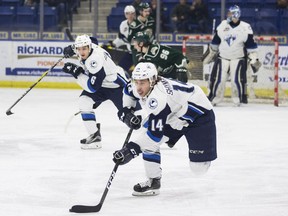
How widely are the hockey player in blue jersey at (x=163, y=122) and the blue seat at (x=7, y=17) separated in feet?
26.8

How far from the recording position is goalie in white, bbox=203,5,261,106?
35.7 feet

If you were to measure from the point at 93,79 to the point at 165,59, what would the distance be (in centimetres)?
168

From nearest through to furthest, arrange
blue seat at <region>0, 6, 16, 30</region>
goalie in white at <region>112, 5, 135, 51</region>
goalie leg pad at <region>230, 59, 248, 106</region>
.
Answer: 1. goalie leg pad at <region>230, 59, 248, 106</region>
2. goalie in white at <region>112, 5, 135, 51</region>
3. blue seat at <region>0, 6, 16, 30</region>

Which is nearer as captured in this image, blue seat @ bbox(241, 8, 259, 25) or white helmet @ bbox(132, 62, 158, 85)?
white helmet @ bbox(132, 62, 158, 85)

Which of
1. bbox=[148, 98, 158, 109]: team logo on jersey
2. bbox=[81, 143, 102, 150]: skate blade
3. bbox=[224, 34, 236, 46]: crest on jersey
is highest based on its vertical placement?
bbox=[224, 34, 236, 46]: crest on jersey

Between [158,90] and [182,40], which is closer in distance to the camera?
[158,90]

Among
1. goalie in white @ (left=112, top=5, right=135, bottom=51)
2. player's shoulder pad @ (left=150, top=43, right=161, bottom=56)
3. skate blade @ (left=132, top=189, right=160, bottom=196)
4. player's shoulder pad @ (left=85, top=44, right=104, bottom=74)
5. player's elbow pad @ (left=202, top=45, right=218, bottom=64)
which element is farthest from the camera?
goalie in white @ (left=112, top=5, right=135, bottom=51)

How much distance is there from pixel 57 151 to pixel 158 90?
2.50 meters

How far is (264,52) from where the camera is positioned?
37.9ft

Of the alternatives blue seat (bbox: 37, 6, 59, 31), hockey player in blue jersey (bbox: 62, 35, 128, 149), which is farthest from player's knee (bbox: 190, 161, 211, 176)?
blue seat (bbox: 37, 6, 59, 31)

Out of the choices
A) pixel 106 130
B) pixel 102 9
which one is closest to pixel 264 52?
pixel 102 9

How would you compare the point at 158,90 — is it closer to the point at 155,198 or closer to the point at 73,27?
the point at 155,198

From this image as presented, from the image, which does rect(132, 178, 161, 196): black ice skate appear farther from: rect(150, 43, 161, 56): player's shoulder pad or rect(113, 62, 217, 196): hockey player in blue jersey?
rect(150, 43, 161, 56): player's shoulder pad

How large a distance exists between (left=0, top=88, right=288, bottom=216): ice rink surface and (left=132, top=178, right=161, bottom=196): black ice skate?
0.05 metres
